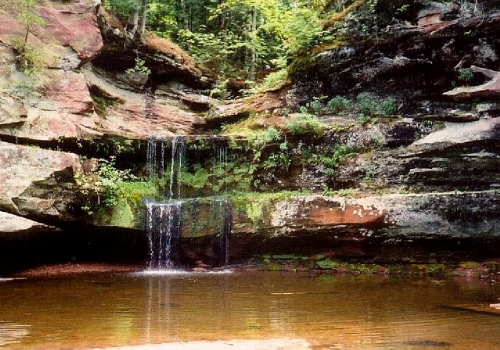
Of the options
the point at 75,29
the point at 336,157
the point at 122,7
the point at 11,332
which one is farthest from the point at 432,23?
the point at 11,332

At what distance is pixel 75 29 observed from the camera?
50.4 feet

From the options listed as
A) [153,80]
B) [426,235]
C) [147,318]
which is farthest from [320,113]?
[147,318]

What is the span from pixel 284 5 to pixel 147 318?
19278 mm

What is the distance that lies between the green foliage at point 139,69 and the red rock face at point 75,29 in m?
2.31

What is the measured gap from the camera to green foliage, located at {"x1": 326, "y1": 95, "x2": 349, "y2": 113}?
50.8ft

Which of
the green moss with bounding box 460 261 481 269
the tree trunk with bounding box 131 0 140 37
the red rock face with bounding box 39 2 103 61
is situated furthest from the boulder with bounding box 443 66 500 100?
the tree trunk with bounding box 131 0 140 37

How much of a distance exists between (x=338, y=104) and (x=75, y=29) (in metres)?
8.97

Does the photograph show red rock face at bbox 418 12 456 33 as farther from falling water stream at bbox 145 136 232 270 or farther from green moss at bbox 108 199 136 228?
green moss at bbox 108 199 136 228

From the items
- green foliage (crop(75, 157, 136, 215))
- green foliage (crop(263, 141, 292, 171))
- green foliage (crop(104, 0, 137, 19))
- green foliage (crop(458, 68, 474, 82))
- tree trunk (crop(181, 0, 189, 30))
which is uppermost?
tree trunk (crop(181, 0, 189, 30))

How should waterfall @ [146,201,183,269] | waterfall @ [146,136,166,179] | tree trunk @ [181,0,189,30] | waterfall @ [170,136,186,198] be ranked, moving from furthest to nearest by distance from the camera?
tree trunk @ [181,0,189,30], waterfall @ [170,136,186,198], waterfall @ [146,136,166,179], waterfall @ [146,201,183,269]

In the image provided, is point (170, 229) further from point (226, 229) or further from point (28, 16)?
point (28, 16)

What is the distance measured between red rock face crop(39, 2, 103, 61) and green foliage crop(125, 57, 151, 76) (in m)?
2.31

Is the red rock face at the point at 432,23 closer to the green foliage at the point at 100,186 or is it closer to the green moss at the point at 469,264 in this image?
the green moss at the point at 469,264

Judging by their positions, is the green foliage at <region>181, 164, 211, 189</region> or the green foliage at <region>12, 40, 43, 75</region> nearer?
the green foliage at <region>12, 40, 43, 75</region>
